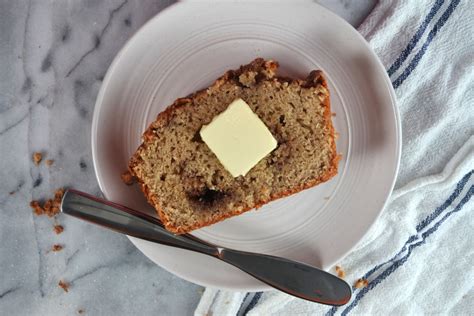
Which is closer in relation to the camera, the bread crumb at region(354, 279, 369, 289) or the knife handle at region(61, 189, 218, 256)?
the knife handle at region(61, 189, 218, 256)

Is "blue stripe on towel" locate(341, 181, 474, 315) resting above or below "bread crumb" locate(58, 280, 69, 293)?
above

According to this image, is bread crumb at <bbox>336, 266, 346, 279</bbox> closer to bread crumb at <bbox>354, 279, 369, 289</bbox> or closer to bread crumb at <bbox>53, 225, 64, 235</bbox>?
bread crumb at <bbox>354, 279, 369, 289</bbox>

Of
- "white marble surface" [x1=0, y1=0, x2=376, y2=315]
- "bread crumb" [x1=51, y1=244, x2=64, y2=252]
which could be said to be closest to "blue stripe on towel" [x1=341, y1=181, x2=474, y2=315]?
"white marble surface" [x1=0, y1=0, x2=376, y2=315]

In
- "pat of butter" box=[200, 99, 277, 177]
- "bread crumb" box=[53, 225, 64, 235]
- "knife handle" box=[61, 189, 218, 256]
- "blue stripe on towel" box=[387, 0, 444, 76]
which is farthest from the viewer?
"bread crumb" box=[53, 225, 64, 235]

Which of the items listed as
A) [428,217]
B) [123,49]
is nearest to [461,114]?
[428,217]

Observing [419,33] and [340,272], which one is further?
[340,272]

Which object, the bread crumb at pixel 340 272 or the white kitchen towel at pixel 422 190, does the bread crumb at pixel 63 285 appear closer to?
the white kitchen towel at pixel 422 190

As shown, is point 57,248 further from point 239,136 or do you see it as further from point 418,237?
point 418,237

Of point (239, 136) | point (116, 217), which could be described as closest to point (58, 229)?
point (116, 217)
